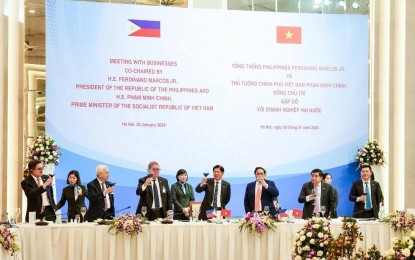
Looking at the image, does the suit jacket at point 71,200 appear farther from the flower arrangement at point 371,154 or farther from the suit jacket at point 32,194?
the flower arrangement at point 371,154

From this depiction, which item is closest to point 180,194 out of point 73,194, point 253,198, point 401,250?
point 253,198

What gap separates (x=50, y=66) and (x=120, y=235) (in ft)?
12.0

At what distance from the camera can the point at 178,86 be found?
980 centimetres

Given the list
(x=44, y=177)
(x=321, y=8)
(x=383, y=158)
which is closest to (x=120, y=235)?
(x=44, y=177)

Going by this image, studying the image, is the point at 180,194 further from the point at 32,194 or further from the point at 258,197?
the point at 32,194

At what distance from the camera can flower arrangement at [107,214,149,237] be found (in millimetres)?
6441

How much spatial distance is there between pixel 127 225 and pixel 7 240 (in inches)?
49.6

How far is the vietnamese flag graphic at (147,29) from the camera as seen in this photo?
31.9 feet

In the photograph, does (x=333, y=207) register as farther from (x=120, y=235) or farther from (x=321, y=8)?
(x=321, y=8)

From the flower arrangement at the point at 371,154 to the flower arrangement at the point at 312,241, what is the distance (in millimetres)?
4878

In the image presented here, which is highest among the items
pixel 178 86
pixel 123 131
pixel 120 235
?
pixel 178 86

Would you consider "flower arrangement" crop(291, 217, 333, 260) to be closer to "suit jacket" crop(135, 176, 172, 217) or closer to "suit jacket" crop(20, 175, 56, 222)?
"suit jacket" crop(135, 176, 172, 217)

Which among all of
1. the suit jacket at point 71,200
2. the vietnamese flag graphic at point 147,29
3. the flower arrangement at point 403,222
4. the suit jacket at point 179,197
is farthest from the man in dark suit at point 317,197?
the vietnamese flag graphic at point 147,29

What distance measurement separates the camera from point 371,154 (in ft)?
32.8
